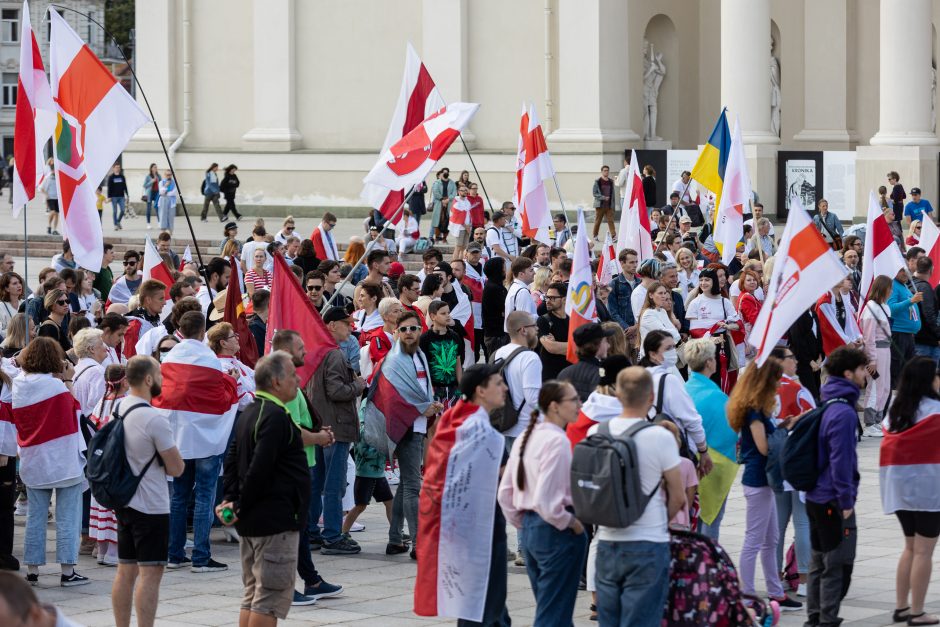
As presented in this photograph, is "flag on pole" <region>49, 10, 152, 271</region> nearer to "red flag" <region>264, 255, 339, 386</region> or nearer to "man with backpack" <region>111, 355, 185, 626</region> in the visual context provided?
"red flag" <region>264, 255, 339, 386</region>

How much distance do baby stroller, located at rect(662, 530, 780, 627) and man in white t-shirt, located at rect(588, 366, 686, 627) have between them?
296 mm

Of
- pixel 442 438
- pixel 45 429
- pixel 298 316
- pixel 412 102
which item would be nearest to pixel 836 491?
pixel 442 438

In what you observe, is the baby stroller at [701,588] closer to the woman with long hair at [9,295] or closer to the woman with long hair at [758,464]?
the woman with long hair at [758,464]

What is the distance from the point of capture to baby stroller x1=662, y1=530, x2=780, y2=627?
26.1 ft

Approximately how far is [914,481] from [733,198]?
9476 mm

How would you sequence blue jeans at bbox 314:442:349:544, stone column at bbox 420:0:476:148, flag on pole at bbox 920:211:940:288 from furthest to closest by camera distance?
1. stone column at bbox 420:0:476:148
2. flag on pole at bbox 920:211:940:288
3. blue jeans at bbox 314:442:349:544

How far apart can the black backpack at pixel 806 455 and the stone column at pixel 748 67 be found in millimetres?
24991

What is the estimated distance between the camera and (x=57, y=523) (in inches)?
423

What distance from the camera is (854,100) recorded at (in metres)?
38.3

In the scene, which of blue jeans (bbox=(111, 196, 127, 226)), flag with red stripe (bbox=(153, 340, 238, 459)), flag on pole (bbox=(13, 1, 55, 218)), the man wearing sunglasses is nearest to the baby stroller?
flag with red stripe (bbox=(153, 340, 238, 459))

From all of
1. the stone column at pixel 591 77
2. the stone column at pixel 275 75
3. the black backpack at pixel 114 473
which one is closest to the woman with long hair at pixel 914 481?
the black backpack at pixel 114 473

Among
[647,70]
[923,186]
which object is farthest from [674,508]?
[647,70]

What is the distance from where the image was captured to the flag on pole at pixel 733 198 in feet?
60.5

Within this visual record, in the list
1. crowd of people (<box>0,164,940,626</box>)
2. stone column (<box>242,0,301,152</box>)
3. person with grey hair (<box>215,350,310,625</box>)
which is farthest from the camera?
stone column (<box>242,0,301,152</box>)
